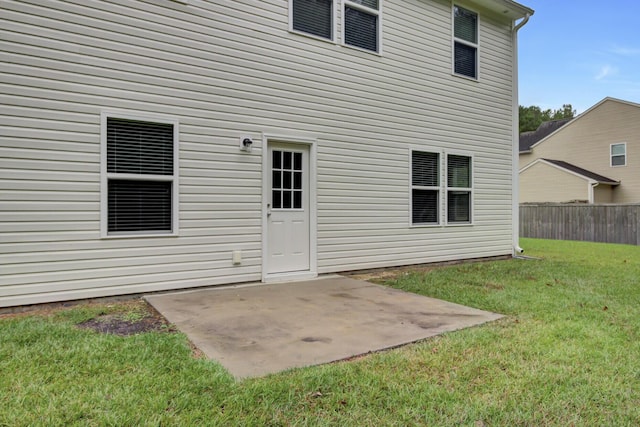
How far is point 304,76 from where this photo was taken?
18.9 ft

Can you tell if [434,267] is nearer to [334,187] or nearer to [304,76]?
[334,187]

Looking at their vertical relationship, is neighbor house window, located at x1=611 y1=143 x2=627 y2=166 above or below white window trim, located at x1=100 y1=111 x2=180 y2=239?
above

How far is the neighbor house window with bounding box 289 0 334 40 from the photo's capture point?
5.73 m

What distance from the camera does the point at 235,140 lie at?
17.1 feet

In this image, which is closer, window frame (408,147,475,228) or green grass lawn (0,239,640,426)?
green grass lawn (0,239,640,426)

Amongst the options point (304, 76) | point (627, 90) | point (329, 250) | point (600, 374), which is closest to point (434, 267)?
point (329, 250)

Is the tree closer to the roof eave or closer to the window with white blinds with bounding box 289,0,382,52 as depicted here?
the roof eave

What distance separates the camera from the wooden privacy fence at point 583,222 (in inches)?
485

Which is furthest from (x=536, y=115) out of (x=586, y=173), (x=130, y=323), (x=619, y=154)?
(x=130, y=323)

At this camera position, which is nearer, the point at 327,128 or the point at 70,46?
the point at 70,46

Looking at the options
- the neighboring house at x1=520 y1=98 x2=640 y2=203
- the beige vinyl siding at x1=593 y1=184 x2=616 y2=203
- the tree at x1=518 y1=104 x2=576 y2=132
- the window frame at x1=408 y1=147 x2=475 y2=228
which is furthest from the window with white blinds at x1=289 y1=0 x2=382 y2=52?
the tree at x1=518 y1=104 x2=576 y2=132

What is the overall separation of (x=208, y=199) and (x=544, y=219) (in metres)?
13.4

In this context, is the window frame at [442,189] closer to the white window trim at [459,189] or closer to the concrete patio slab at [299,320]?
the white window trim at [459,189]

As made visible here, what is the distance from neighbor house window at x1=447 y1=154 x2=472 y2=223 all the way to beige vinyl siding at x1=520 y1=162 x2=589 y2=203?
12.3 metres
